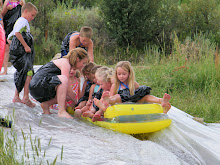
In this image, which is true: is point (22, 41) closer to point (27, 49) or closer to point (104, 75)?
point (27, 49)

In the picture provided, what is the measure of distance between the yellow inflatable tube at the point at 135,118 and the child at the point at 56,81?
688mm

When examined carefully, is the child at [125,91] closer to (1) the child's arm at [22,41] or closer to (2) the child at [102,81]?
(2) the child at [102,81]

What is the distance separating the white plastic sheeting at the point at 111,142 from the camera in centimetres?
281

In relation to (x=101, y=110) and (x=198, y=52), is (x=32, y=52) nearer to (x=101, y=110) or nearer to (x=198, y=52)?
(x=101, y=110)

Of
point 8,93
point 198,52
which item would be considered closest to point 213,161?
point 8,93

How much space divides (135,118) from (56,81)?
113 cm

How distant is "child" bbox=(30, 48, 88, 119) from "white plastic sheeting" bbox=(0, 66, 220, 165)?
20 centimetres

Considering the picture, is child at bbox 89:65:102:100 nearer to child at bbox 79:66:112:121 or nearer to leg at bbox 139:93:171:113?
child at bbox 79:66:112:121

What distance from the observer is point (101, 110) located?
415cm

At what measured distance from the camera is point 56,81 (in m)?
4.23

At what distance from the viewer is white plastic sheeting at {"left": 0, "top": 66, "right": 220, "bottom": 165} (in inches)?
111

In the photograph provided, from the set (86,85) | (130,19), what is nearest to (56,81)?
(86,85)

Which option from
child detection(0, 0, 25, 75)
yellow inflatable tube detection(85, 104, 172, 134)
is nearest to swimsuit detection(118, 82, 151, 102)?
yellow inflatable tube detection(85, 104, 172, 134)

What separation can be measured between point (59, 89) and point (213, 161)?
198cm
